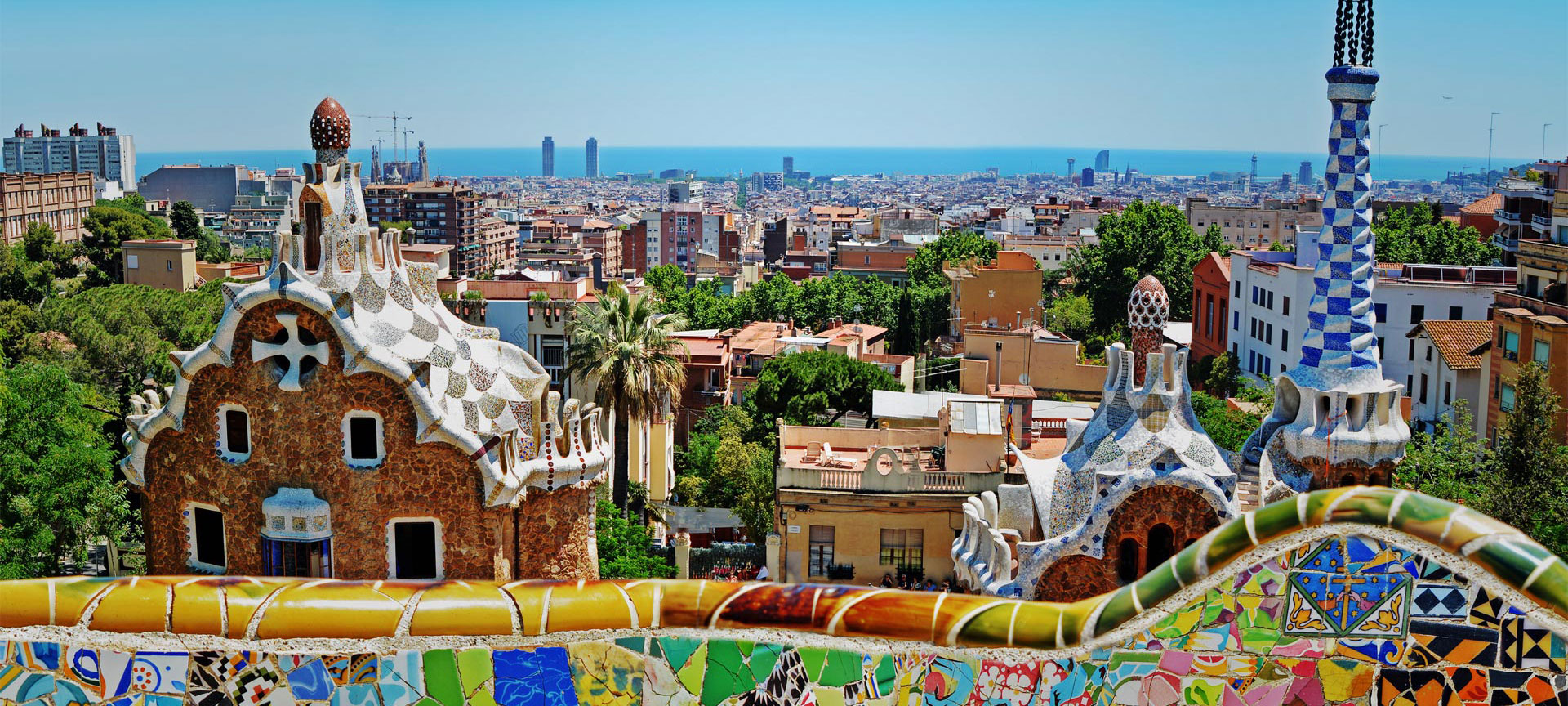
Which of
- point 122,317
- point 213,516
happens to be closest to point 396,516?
point 213,516

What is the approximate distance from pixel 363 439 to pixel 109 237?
267 feet

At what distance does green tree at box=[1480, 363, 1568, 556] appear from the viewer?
25.2 metres

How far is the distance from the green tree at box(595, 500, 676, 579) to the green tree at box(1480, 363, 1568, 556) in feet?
45.4

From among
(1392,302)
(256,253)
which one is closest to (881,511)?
(1392,302)

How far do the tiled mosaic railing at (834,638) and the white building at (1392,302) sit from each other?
41.9m

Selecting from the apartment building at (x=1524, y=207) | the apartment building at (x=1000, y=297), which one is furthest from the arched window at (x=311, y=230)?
the apartment building at (x=1524, y=207)

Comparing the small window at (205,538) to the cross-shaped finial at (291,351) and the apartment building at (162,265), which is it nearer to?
the cross-shaped finial at (291,351)

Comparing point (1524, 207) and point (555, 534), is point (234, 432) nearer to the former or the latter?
point (555, 534)

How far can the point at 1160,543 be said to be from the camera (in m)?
18.5

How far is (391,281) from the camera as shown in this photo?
20000 millimetres

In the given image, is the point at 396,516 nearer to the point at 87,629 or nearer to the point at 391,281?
the point at 391,281

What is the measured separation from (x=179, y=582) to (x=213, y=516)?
14.2 metres

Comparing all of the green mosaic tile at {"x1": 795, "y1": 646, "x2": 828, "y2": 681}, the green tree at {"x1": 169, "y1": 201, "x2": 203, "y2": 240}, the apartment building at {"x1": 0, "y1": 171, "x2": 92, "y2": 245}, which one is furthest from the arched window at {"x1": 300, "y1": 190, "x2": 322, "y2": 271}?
the green tree at {"x1": 169, "y1": 201, "x2": 203, "y2": 240}

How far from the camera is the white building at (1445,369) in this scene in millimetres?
43594
